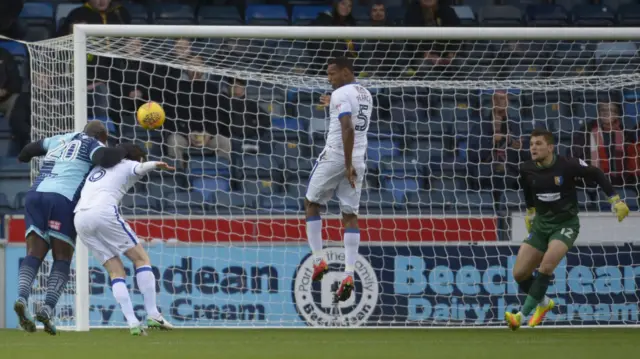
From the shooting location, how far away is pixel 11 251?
12.4m

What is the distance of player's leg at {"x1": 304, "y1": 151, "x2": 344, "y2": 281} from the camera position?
1113 centimetres

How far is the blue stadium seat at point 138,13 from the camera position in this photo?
15703 mm

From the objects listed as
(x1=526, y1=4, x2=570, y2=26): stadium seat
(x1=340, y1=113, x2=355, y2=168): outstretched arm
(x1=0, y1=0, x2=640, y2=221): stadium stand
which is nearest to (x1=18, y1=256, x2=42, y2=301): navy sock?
(x1=0, y1=0, x2=640, y2=221): stadium stand

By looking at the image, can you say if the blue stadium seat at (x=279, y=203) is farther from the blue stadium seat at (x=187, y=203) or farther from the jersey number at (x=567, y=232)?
the jersey number at (x=567, y=232)

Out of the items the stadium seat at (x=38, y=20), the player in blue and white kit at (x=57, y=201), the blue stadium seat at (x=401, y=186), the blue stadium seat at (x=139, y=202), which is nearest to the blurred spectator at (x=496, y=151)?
the blue stadium seat at (x=401, y=186)

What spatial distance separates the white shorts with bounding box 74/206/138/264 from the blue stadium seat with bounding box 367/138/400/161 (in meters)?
4.12

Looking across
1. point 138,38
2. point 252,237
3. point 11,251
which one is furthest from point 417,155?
point 11,251

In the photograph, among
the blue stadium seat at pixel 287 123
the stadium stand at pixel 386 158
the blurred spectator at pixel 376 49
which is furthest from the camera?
the blurred spectator at pixel 376 49

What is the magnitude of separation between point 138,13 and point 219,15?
1.00 m

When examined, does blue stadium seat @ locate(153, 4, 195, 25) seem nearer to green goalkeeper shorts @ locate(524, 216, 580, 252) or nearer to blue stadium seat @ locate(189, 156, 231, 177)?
blue stadium seat @ locate(189, 156, 231, 177)

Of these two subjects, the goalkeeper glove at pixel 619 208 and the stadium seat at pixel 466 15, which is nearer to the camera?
the goalkeeper glove at pixel 619 208

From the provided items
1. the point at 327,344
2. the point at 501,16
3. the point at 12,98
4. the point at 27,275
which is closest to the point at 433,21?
the point at 501,16

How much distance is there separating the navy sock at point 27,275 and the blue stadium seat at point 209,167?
10.9ft

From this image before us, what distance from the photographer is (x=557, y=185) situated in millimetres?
11469
